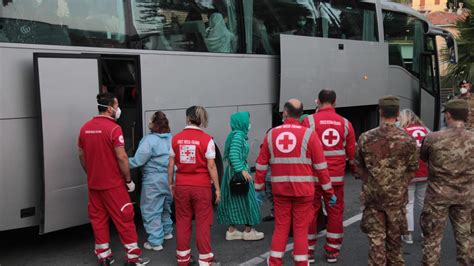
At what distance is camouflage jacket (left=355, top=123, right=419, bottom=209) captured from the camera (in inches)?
173

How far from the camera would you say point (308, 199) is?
15.3 ft

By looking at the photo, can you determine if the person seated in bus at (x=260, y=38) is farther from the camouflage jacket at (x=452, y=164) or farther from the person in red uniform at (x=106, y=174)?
the camouflage jacket at (x=452, y=164)

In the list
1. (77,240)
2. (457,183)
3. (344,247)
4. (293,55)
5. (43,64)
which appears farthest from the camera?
(293,55)

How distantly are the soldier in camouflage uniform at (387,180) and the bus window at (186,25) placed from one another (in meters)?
2.96

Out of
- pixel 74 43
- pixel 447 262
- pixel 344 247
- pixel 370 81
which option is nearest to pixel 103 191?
pixel 74 43

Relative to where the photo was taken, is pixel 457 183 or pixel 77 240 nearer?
pixel 457 183

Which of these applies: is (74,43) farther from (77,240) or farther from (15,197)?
(77,240)

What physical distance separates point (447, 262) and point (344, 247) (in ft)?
3.62

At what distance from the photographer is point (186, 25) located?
667cm

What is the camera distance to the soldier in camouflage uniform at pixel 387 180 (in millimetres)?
4406

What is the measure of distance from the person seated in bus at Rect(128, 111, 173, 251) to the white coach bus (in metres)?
0.46

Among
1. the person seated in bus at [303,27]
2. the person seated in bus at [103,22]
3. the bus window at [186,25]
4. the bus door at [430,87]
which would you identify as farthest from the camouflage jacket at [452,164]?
the bus door at [430,87]

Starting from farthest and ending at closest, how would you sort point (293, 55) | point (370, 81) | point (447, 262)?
1. point (370, 81)
2. point (293, 55)
3. point (447, 262)

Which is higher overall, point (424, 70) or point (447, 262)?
point (424, 70)
